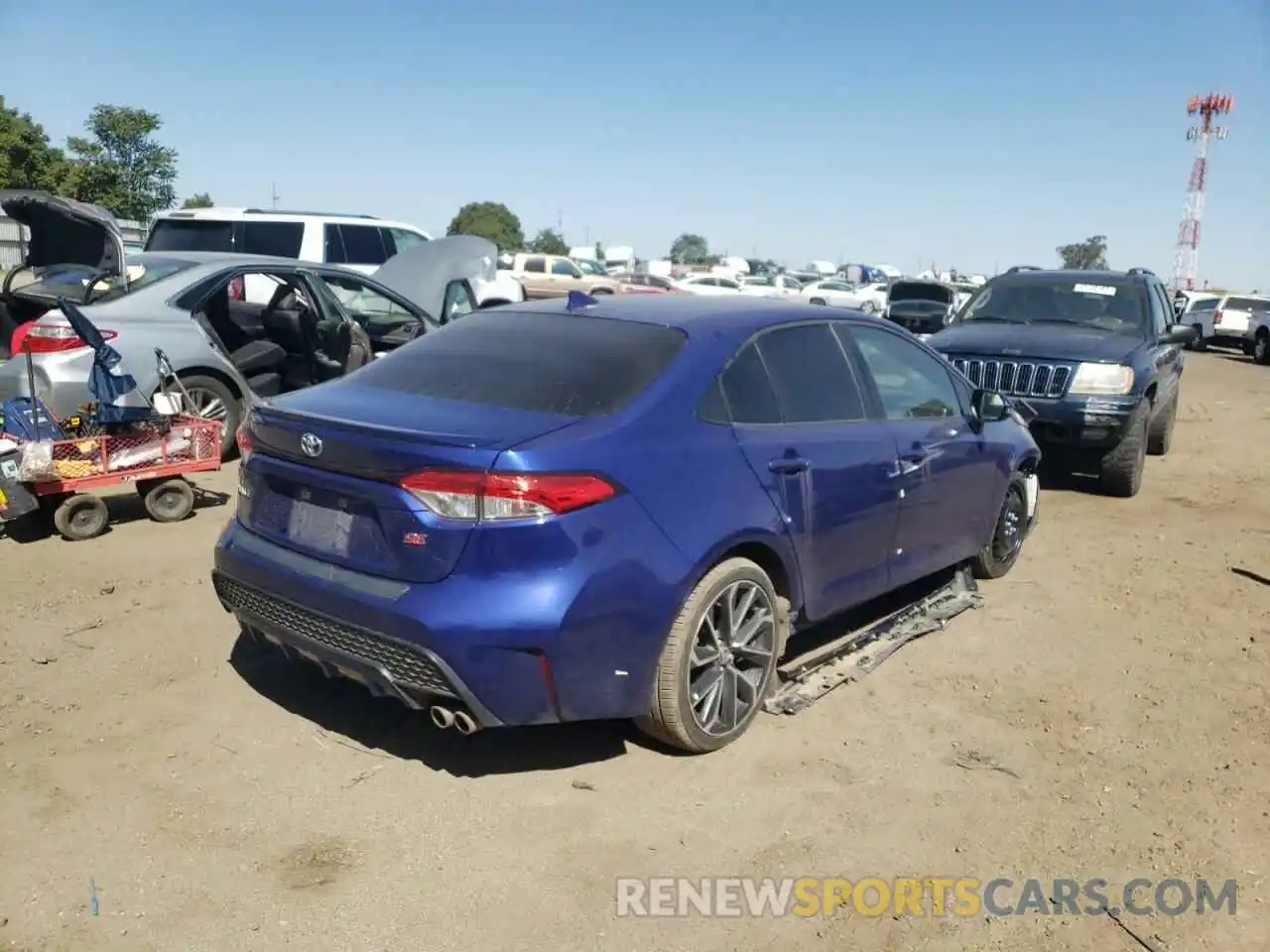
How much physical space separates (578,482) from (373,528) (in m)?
0.68

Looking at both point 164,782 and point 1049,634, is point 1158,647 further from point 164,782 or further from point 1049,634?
point 164,782

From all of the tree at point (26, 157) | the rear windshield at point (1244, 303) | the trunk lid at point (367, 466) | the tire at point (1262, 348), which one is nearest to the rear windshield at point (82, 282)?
the trunk lid at point (367, 466)

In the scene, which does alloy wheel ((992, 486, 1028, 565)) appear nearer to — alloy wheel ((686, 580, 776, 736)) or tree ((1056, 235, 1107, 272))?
alloy wheel ((686, 580, 776, 736))

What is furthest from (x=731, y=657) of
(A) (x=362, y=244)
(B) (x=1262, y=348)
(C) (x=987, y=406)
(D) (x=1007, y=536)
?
(B) (x=1262, y=348)

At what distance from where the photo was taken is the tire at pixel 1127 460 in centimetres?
822

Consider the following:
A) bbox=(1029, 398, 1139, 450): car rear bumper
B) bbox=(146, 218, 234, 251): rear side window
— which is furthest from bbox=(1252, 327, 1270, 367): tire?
bbox=(146, 218, 234, 251): rear side window

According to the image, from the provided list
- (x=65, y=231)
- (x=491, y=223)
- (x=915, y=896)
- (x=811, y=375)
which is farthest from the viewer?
(x=491, y=223)

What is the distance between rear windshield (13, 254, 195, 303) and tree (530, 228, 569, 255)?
67819 millimetres

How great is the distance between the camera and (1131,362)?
26.9 feet

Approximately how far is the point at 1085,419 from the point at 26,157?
46.8m

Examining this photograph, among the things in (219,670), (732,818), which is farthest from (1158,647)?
(219,670)

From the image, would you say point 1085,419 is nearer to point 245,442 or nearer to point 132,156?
point 245,442

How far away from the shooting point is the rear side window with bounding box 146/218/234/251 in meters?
12.6

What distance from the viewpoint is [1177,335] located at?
8977 mm
